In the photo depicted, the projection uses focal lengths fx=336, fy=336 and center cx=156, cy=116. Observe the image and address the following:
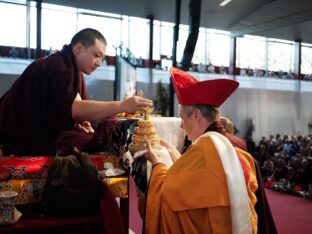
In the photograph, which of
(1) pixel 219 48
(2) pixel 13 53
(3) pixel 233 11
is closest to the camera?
(2) pixel 13 53

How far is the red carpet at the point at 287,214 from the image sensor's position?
3.75 m

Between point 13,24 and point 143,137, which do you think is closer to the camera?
point 143,137

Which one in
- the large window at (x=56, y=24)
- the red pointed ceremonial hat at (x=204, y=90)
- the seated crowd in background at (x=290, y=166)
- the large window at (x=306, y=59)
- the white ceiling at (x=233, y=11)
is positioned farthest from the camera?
the large window at (x=306, y=59)

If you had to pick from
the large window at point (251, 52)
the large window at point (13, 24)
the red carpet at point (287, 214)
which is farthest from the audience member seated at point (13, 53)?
the large window at point (251, 52)

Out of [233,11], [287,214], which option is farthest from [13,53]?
[287,214]

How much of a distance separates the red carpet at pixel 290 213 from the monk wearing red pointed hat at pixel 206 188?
2799 mm

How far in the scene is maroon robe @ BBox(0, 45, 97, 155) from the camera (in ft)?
4.94

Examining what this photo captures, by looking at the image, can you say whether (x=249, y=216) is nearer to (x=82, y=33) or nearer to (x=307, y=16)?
(x=82, y=33)

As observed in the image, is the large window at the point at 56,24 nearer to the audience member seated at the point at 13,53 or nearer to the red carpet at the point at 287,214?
the audience member seated at the point at 13,53

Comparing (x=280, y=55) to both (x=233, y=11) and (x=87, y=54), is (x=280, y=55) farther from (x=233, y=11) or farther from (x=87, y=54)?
(x=87, y=54)

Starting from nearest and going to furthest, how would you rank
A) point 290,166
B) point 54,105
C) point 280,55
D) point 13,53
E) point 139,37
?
point 54,105 → point 290,166 → point 13,53 → point 139,37 → point 280,55

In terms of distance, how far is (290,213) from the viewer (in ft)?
14.7

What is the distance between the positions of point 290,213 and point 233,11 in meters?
6.70

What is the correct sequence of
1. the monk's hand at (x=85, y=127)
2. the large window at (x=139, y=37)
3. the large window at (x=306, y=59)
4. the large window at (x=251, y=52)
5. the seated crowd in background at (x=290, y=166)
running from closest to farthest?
the monk's hand at (x=85, y=127)
the seated crowd in background at (x=290, y=166)
the large window at (x=139, y=37)
the large window at (x=251, y=52)
the large window at (x=306, y=59)
